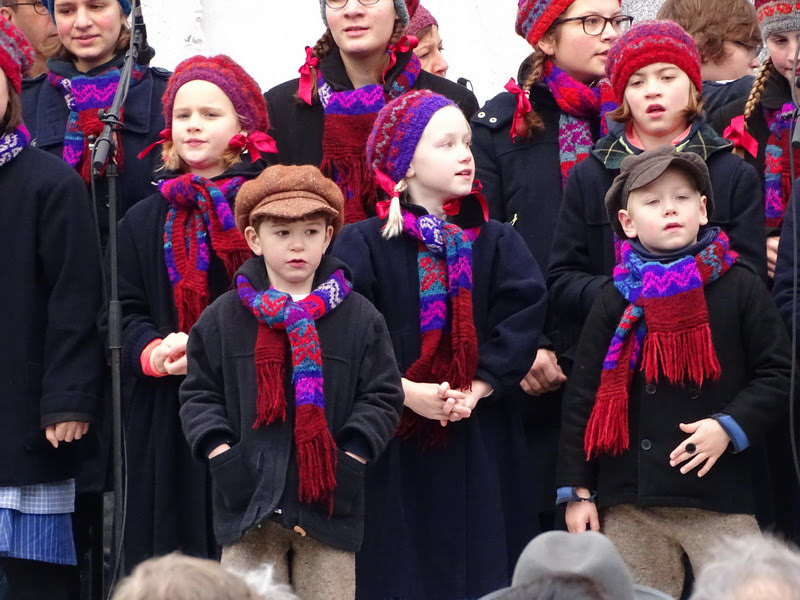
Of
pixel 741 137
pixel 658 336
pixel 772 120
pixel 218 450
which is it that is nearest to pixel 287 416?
pixel 218 450

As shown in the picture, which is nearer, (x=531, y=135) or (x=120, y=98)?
(x=120, y=98)

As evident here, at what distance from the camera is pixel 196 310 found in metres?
4.59

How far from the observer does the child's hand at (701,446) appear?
4.18 metres

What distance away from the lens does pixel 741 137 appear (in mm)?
4855

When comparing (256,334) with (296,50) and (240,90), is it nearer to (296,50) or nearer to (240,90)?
(240,90)

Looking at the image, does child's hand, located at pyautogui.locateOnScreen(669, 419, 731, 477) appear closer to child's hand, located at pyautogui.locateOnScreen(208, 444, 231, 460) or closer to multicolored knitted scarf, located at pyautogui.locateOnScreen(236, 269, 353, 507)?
→ multicolored knitted scarf, located at pyautogui.locateOnScreen(236, 269, 353, 507)

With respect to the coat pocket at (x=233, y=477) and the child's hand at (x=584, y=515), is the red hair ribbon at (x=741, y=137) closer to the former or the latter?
the child's hand at (x=584, y=515)

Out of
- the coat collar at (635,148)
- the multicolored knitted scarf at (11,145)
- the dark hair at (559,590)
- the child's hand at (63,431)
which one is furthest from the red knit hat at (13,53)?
the dark hair at (559,590)

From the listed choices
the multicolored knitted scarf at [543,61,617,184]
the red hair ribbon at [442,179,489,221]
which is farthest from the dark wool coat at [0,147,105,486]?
the multicolored knitted scarf at [543,61,617,184]

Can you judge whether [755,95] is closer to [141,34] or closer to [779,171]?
[779,171]

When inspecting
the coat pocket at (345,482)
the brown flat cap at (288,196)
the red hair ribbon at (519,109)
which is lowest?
the coat pocket at (345,482)

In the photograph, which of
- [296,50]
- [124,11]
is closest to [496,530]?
[124,11]

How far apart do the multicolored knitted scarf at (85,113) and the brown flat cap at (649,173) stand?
5.47 feet

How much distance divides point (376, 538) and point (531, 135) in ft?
4.80
